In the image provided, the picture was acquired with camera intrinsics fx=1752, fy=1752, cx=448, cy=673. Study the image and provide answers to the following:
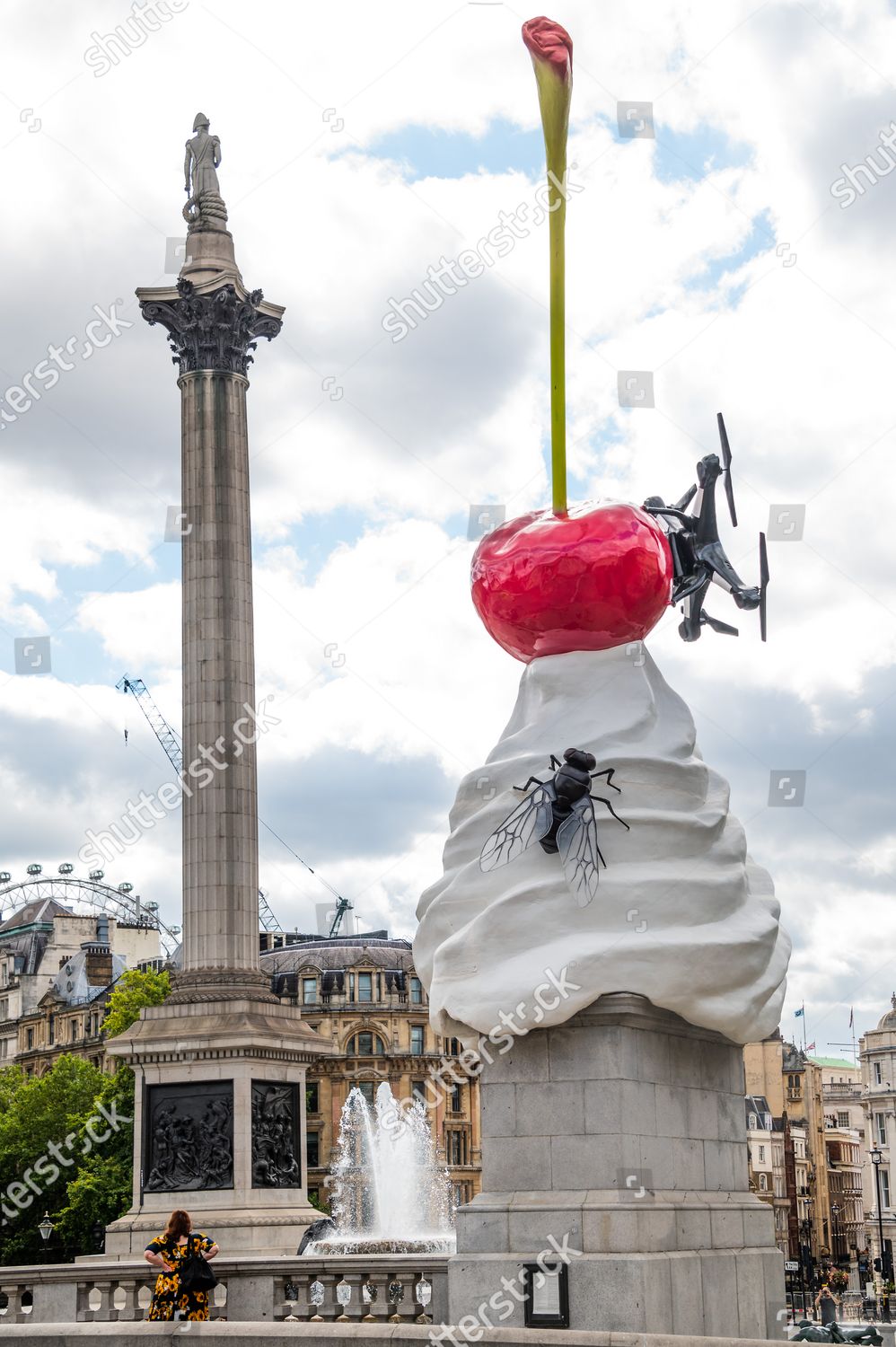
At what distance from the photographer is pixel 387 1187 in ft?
160

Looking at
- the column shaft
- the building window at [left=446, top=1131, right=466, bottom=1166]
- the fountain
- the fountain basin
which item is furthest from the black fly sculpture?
the building window at [left=446, top=1131, right=466, bottom=1166]

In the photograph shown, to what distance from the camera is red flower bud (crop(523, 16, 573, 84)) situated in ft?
60.2

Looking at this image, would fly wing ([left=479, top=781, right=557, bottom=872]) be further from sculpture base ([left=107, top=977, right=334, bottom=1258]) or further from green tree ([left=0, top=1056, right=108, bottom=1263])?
green tree ([left=0, top=1056, right=108, bottom=1263])

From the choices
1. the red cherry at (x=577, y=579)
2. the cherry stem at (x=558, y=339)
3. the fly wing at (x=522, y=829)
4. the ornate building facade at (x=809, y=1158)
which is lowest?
the ornate building facade at (x=809, y=1158)

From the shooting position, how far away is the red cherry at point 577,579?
17.3 metres

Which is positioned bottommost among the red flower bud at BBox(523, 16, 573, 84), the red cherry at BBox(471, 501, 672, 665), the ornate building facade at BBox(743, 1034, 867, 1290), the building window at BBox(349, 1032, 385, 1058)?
the ornate building facade at BBox(743, 1034, 867, 1290)

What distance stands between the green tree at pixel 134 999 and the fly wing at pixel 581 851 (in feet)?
130

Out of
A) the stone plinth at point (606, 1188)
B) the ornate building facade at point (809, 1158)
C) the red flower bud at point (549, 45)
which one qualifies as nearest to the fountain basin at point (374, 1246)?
the stone plinth at point (606, 1188)

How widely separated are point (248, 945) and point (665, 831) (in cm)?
2236

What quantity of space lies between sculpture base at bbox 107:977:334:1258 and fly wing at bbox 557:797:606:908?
1937 centimetres

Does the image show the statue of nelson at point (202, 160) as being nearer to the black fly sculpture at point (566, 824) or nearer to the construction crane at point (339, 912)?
the black fly sculpture at point (566, 824)

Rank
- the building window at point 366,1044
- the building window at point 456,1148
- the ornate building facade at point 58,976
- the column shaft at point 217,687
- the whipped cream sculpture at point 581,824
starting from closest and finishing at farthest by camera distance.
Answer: the whipped cream sculpture at point 581,824 → the column shaft at point 217,687 → the building window at point 456,1148 → the building window at point 366,1044 → the ornate building facade at point 58,976

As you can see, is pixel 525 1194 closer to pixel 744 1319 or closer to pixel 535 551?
pixel 744 1319

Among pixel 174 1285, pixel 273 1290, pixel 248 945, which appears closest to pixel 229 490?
pixel 248 945
